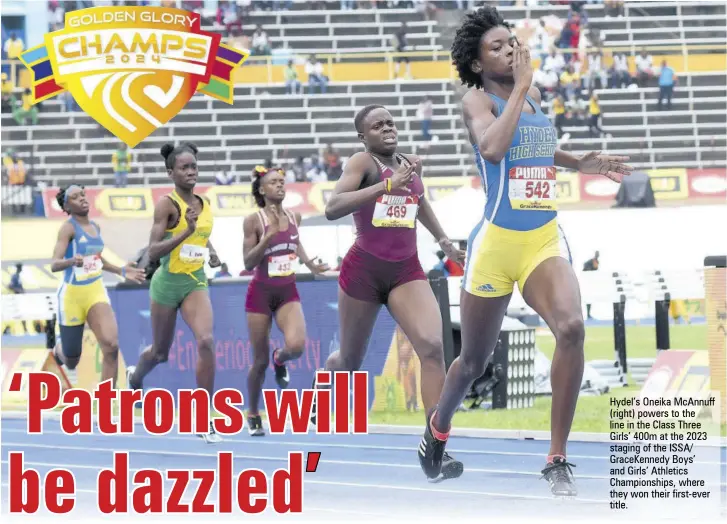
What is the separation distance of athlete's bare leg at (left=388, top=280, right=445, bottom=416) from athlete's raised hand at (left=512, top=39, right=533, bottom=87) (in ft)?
6.53

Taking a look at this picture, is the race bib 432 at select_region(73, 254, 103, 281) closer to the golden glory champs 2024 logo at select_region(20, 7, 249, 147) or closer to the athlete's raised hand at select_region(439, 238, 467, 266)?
the golden glory champs 2024 logo at select_region(20, 7, 249, 147)

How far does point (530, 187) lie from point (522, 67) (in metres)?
0.58

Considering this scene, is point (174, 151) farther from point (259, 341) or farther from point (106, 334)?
point (106, 334)

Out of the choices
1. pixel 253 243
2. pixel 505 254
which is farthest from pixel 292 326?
pixel 505 254

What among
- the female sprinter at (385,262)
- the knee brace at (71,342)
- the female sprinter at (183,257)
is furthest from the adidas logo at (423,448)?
the knee brace at (71,342)

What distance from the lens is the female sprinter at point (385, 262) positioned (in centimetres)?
800

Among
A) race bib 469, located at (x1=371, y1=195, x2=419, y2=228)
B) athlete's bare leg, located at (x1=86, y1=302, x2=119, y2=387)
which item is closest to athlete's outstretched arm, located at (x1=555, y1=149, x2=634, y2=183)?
race bib 469, located at (x1=371, y1=195, x2=419, y2=228)

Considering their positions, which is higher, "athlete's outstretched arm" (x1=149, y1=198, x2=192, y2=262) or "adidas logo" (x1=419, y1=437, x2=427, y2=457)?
"athlete's outstretched arm" (x1=149, y1=198, x2=192, y2=262)

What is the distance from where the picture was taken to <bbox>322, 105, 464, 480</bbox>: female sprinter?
800 cm

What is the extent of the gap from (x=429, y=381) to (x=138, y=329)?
6.74 meters

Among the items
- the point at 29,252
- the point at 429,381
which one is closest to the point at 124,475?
the point at 429,381

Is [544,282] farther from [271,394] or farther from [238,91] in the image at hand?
[238,91]

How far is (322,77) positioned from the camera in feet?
111

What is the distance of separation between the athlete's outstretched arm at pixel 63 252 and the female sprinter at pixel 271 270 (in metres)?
1.63
